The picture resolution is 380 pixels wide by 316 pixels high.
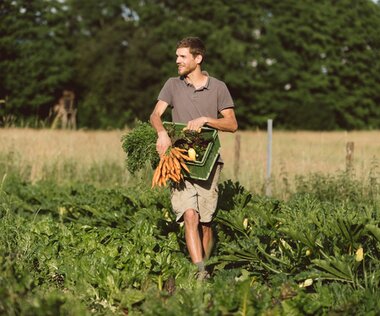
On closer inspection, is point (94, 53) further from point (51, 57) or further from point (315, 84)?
point (315, 84)

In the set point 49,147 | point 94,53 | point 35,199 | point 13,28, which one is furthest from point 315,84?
point 35,199

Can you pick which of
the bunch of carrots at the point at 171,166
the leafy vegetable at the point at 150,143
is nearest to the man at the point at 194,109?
the leafy vegetable at the point at 150,143

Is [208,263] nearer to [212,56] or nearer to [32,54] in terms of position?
[32,54]

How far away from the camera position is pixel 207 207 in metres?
5.70

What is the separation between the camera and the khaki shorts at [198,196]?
5.60 meters

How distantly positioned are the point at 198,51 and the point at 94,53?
41329 millimetres

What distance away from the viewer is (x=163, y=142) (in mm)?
5332

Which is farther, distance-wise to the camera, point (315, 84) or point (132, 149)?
point (315, 84)

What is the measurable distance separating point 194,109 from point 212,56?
1649 inches

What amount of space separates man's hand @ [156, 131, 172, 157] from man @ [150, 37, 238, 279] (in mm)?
189

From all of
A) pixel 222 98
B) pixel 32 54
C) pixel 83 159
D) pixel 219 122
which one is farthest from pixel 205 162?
pixel 32 54

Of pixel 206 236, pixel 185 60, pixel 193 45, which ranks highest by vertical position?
pixel 193 45

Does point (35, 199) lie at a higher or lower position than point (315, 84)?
lower

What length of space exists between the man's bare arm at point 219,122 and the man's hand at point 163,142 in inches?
7.2
